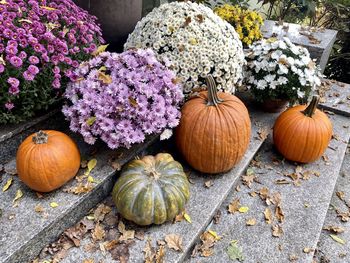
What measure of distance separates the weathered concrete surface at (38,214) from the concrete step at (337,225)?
5.47 ft

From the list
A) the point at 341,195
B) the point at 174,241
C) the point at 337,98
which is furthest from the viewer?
the point at 337,98

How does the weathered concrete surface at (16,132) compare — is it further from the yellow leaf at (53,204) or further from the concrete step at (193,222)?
the concrete step at (193,222)

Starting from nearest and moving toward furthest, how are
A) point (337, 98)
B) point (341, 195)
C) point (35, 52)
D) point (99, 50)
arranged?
point (35, 52) < point (99, 50) < point (341, 195) < point (337, 98)

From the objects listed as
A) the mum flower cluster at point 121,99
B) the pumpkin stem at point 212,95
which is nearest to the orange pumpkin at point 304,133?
the pumpkin stem at point 212,95

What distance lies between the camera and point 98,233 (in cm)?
211

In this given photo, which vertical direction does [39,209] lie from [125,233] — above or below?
above

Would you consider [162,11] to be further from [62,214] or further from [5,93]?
[62,214]

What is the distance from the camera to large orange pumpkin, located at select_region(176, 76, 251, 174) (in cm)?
251

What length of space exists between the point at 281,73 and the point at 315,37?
66.3 inches

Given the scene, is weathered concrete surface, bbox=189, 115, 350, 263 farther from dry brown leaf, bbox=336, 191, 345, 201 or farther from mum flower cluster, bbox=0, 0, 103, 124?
mum flower cluster, bbox=0, 0, 103, 124

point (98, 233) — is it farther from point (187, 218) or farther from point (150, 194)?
point (187, 218)

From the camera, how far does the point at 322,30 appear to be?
4832 mm

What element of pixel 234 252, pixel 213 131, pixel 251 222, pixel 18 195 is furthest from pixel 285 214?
pixel 18 195

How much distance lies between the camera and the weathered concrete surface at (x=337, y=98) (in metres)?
4.12
